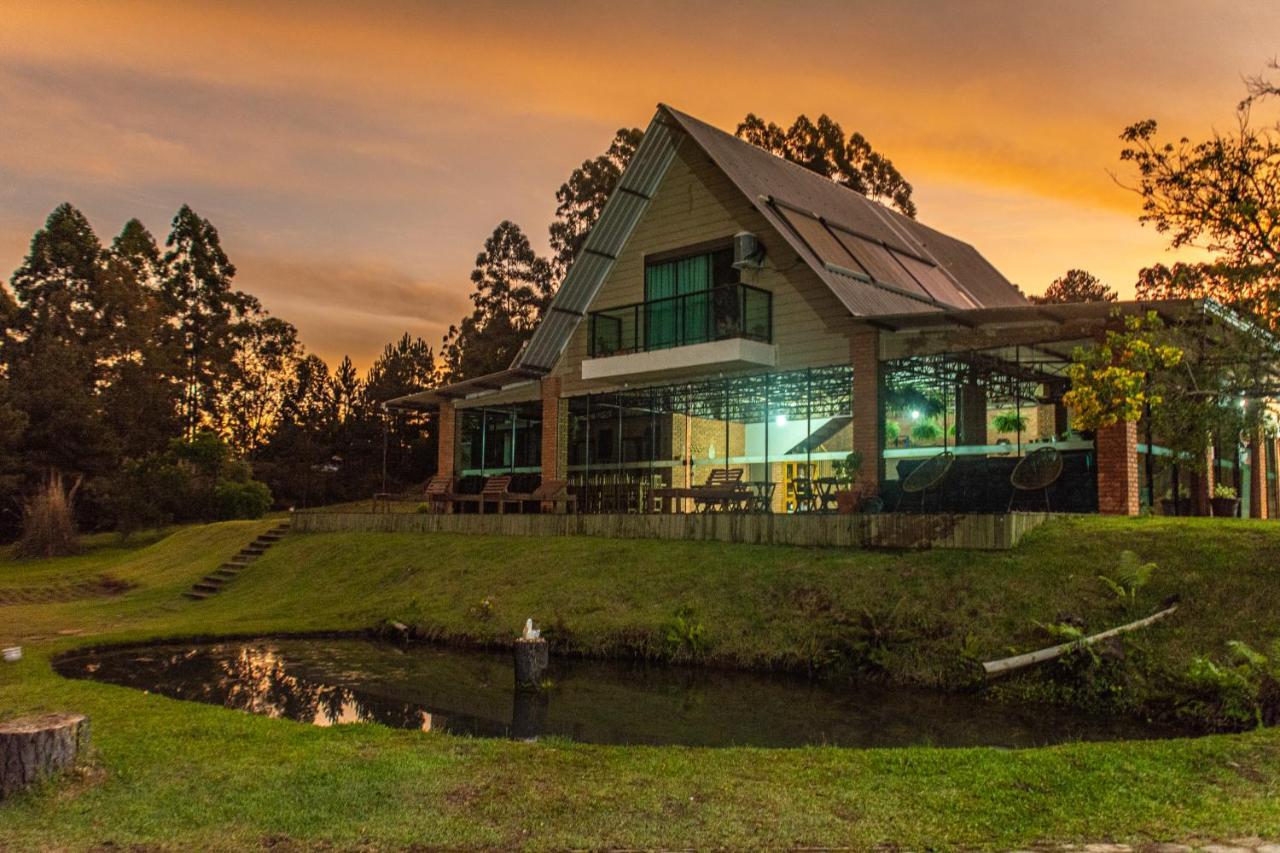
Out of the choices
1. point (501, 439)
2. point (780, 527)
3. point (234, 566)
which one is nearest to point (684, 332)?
point (780, 527)

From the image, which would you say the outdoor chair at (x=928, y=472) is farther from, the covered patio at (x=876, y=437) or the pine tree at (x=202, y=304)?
the pine tree at (x=202, y=304)

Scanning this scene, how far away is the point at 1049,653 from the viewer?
10.0 metres

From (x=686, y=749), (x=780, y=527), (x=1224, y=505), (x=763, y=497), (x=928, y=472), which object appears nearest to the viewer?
(x=686, y=749)

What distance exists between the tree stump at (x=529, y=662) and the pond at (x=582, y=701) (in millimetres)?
156

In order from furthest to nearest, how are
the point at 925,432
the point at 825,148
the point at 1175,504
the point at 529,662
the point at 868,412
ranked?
the point at 825,148, the point at 925,432, the point at 868,412, the point at 1175,504, the point at 529,662

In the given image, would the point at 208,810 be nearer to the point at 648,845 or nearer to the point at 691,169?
the point at 648,845

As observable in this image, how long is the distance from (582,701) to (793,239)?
11.4m

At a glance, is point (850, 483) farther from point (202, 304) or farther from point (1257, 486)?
point (202, 304)

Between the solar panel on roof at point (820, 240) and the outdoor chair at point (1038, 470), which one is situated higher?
the solar panel on roof at point (820, 240)

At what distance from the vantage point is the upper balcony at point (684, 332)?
19.2m

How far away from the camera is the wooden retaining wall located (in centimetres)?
1296

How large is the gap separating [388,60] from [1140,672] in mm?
13906

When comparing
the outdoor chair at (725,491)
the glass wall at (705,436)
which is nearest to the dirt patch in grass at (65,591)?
the glass wall at (705,436)

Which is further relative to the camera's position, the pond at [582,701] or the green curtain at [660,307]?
the green curtain at [660,307]
